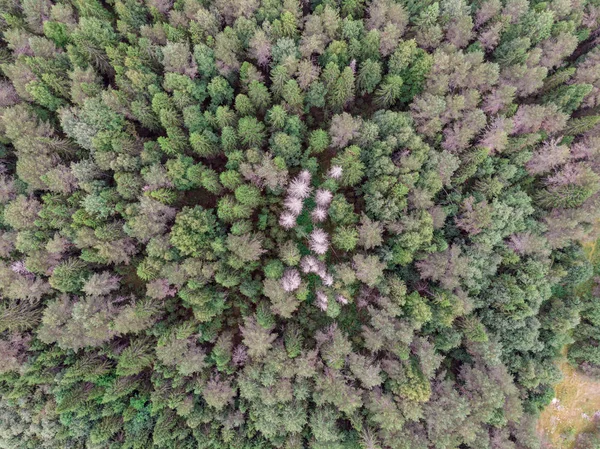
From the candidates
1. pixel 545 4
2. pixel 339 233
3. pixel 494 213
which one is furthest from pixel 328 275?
pixel 545 4

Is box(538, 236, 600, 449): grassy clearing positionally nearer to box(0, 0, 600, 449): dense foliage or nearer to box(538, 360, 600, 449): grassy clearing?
box(538, 360, 600, 449): grassy clearing

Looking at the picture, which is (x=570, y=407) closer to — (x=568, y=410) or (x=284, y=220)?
(x=568, y=410)

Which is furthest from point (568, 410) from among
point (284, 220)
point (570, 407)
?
point (284, 220)

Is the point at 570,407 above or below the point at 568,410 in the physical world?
above

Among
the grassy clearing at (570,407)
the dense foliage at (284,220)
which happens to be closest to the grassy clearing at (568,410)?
the grassy clearing at (570,407)

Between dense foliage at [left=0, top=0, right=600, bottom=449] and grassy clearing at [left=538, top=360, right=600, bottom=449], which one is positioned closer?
dense foliage at [left=0, top=0, right=600, bottom=449]

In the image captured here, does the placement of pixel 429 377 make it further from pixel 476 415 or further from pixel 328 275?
pixel 328 275

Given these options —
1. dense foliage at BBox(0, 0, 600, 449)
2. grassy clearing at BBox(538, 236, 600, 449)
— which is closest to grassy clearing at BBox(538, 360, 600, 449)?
grassy clearing at BBox(538, 236, 600, 449)

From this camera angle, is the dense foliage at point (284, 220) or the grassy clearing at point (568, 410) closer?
the dense foliage at point (284, 220)

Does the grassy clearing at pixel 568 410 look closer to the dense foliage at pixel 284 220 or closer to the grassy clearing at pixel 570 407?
the grassy clearing at pixel 570 407
